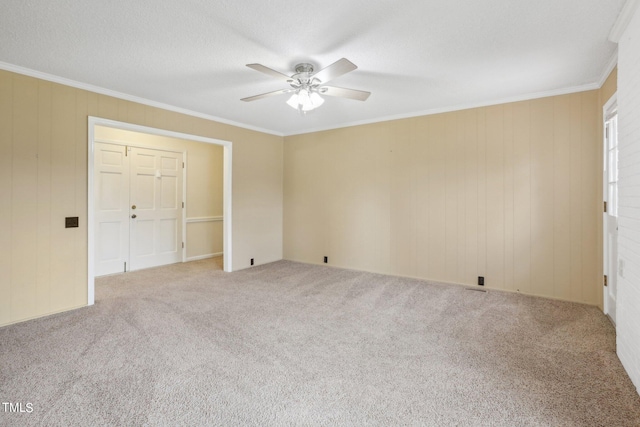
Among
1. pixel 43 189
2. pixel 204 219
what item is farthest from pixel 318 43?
pixel 204 219

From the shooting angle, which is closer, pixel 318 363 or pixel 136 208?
pixel 318 363

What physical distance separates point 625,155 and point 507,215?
1801 millimetres

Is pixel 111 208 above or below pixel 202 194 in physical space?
below

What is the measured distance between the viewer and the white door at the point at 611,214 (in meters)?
2.97

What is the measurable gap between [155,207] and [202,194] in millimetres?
933

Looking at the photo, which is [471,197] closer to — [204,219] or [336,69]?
[336,69]

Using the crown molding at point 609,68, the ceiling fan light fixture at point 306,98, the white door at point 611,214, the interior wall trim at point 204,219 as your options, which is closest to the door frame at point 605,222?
the white door at point 611,214

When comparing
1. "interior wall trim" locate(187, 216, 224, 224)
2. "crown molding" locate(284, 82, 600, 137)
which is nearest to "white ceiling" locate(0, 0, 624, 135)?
"crown molding" locate(284, 82, 600, 137)

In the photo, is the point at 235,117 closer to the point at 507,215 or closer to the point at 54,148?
the point at 54,148

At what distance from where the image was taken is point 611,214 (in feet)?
10.1

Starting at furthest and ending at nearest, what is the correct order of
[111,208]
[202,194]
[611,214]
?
[202,194] → [111,208] → [611,214]

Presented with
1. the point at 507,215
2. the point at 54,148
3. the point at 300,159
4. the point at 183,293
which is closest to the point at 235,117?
the point at 300,159

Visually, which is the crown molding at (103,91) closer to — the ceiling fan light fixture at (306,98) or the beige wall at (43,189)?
the beige wall at (43,189)

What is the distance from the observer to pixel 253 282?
4434 millimetres
